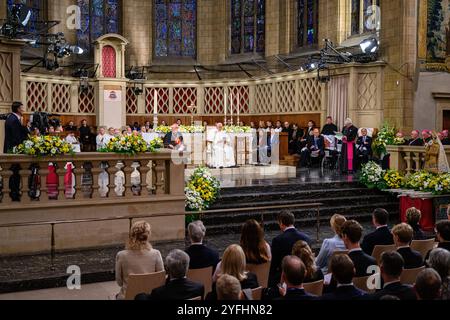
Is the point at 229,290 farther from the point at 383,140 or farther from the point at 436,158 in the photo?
the point at 383,140

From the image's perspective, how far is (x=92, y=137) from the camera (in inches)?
827

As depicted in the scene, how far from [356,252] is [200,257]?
1478 millimetres

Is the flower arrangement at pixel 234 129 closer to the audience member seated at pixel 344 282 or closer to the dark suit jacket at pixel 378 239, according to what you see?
the dark suit jacket at pixel 378 239

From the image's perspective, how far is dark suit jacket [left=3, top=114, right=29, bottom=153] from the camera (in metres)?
9.12

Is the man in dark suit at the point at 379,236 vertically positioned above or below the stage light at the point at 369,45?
below

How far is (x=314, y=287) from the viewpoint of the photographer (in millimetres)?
4938

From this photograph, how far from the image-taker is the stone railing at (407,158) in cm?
1273

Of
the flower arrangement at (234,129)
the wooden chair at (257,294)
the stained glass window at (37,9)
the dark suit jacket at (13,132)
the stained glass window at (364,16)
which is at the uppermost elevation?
the stained glass window at (37,9)

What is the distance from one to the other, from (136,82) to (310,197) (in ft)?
42.2

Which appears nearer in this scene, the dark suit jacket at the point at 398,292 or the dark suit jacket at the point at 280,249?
the dark suit jacket at the point at 398,292

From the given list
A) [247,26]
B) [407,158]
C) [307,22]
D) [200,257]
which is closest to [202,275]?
[200,257]

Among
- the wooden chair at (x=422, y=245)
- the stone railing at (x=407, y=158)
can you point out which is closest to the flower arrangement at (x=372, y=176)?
the stone railing at (x=407, y=158)

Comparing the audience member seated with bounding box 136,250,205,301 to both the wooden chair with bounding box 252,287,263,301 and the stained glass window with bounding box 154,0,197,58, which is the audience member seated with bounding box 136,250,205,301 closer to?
the wooden chair with bounding box 252,287,263,301

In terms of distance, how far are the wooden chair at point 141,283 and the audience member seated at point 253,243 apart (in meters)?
1.01
